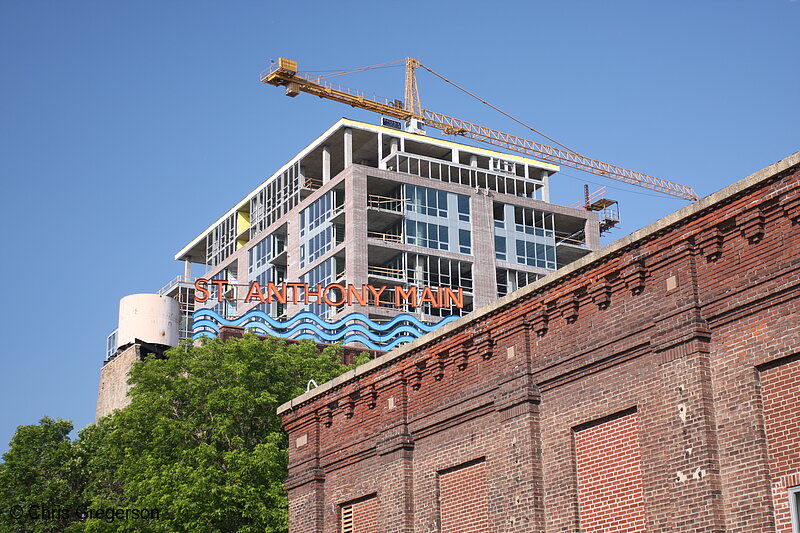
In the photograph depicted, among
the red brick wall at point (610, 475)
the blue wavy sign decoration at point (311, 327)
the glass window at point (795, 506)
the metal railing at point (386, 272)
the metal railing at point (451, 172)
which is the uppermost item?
the metal railing at point (451, 172)

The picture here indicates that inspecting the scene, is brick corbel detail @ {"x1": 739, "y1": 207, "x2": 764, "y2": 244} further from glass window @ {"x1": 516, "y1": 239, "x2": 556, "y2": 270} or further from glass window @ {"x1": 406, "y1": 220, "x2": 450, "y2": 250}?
glass window @ {"x1": 516, "y1": 239, "x2": 556, "y2": 270}

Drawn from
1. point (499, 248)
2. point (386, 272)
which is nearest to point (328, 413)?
point (386, 272)

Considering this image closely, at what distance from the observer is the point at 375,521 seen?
2505cm

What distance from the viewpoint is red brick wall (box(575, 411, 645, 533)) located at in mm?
18438

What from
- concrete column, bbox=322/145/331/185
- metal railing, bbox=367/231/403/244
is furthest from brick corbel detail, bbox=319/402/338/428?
concrete column, bbox=322/145/331/185

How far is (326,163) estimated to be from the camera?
105688 millimetres

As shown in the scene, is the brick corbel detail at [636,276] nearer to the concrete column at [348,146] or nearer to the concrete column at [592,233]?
the concrete column at [348,146]

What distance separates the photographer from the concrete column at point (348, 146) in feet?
338

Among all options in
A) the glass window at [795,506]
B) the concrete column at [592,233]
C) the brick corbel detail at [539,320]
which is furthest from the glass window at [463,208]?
the glass window at [795,506]

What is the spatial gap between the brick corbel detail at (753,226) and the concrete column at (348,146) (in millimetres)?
86732

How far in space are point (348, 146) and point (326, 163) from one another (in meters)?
3.44

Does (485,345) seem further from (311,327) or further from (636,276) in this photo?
(311,327)

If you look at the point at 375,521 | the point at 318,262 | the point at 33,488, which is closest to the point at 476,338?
the point at 375,521

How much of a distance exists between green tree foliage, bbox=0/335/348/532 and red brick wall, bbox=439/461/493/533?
45.8 feet
